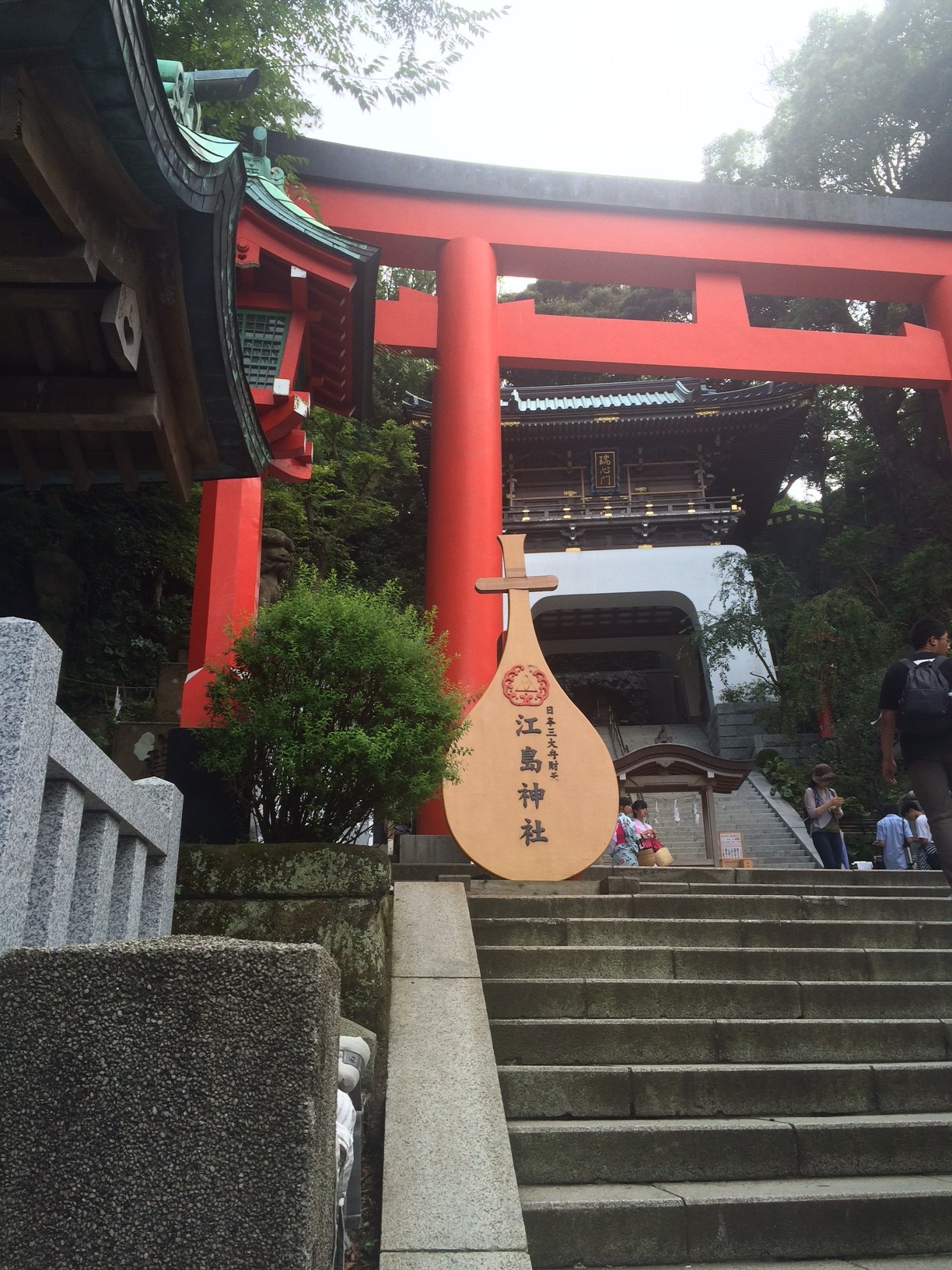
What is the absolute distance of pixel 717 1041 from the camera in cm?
355

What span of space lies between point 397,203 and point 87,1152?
9932mm

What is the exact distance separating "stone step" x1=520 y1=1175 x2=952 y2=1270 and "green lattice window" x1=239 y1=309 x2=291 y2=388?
554 cm

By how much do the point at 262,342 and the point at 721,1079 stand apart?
5.73 m

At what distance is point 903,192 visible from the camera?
22844mm

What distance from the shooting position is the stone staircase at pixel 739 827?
1356 centimetres

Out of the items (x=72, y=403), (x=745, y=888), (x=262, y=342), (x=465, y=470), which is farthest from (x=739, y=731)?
(x=72, y=403)

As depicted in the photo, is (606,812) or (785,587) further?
(785,587)

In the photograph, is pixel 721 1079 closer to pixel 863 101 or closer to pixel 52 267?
pixel 52 267

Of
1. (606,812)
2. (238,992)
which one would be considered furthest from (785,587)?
(238,992)

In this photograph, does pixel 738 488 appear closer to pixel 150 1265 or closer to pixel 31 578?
pixel 31 578

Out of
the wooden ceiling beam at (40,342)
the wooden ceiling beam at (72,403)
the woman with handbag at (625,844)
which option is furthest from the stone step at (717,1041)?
the woman with handbag at (625,844)

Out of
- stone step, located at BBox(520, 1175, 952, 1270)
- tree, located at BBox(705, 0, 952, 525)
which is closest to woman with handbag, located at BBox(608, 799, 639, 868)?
stone step, located at BBox(520, 1175, 952, 1270)

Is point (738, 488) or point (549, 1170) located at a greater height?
point (738, 488)

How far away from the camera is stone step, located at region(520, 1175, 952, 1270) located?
8.50ft
